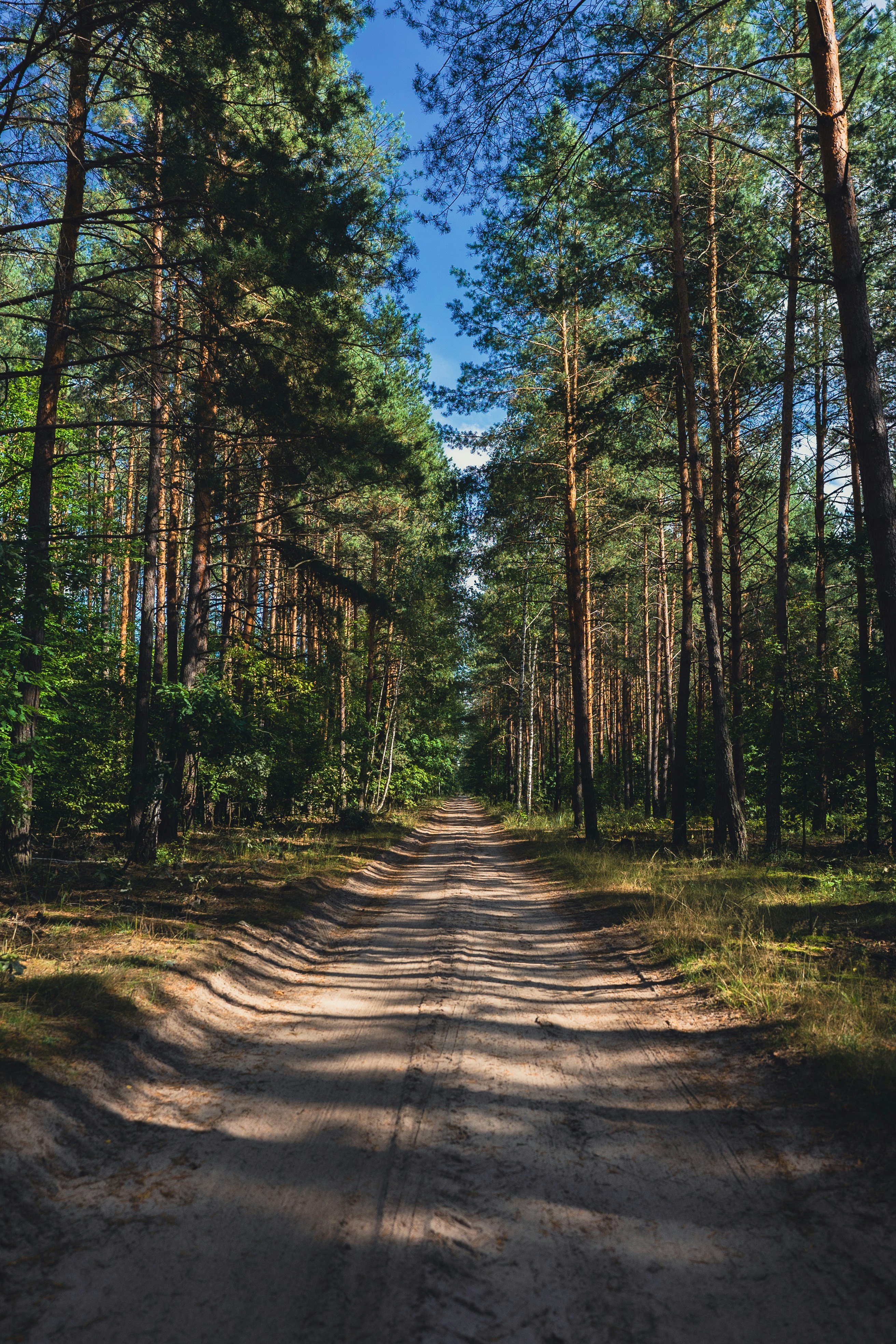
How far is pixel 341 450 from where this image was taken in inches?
403

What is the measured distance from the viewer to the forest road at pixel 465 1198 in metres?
2.41

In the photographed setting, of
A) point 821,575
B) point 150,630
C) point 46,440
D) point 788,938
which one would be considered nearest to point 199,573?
point 150,630

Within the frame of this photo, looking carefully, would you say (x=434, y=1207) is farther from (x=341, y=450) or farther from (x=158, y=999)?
(x=341, y=450)

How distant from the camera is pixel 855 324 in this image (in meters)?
5.78

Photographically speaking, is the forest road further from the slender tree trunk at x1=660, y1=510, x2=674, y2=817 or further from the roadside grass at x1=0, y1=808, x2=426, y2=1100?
the slender tree trunk at x1=660, y1=510, x2=674, y2=817

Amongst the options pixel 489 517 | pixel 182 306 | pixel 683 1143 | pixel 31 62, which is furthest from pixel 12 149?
pixel 489 517

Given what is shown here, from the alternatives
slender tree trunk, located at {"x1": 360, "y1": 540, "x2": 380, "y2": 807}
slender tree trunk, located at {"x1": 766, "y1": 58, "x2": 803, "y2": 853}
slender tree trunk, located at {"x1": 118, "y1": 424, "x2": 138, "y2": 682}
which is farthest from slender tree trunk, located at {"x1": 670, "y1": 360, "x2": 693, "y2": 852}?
slender tree trunk, located at {"x1": 118, "y1": 424, "x2": 138, "y2": 682}

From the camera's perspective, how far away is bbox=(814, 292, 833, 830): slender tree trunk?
42.7 ft

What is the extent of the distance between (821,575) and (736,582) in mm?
2703

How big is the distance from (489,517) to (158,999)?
1428cm

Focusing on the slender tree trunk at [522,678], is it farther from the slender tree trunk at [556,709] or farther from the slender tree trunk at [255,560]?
the slender tree trunk at [255,560]

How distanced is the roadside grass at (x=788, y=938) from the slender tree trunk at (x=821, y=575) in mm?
1710

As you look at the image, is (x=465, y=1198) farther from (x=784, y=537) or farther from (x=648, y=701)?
(x=648, y=701)

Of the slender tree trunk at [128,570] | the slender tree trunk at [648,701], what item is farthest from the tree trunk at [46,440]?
the slender tree trunk at [648,701]
